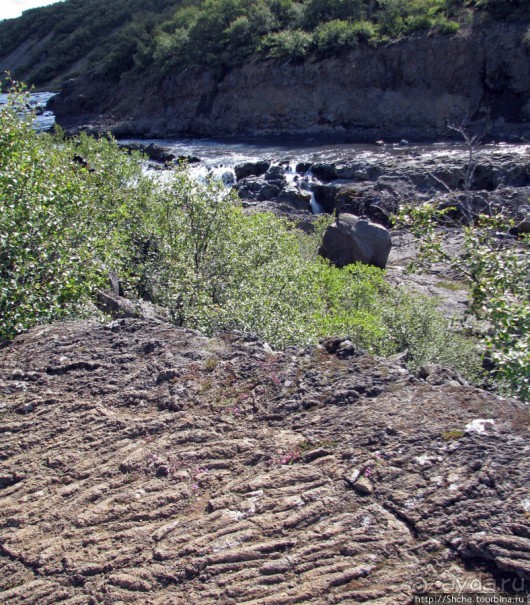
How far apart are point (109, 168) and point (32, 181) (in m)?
9.52

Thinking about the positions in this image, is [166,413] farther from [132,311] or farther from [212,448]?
[132,311]

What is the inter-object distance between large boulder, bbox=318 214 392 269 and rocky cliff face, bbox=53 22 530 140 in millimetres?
19576

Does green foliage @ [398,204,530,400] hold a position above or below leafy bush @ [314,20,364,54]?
below

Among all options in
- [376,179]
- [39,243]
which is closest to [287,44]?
[376,179]

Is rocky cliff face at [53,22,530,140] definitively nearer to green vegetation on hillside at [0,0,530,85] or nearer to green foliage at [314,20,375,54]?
green foliage at [314,20,375,54]

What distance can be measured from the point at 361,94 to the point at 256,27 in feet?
46.4

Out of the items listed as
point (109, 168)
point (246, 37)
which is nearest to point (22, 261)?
point (109, 168)

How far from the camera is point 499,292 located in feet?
30.4

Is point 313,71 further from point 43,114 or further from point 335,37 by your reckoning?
point 43,114

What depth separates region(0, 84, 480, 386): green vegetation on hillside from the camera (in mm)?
8766

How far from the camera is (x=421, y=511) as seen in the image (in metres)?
4.68

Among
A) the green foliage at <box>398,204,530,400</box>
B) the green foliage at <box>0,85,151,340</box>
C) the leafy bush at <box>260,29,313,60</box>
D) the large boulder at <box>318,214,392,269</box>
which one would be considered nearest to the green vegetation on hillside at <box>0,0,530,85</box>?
the leafy bush at <box>260,29,313,60</box>

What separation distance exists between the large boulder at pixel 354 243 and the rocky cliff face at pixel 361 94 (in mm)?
19576

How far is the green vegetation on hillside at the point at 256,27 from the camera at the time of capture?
4772 centimetres
